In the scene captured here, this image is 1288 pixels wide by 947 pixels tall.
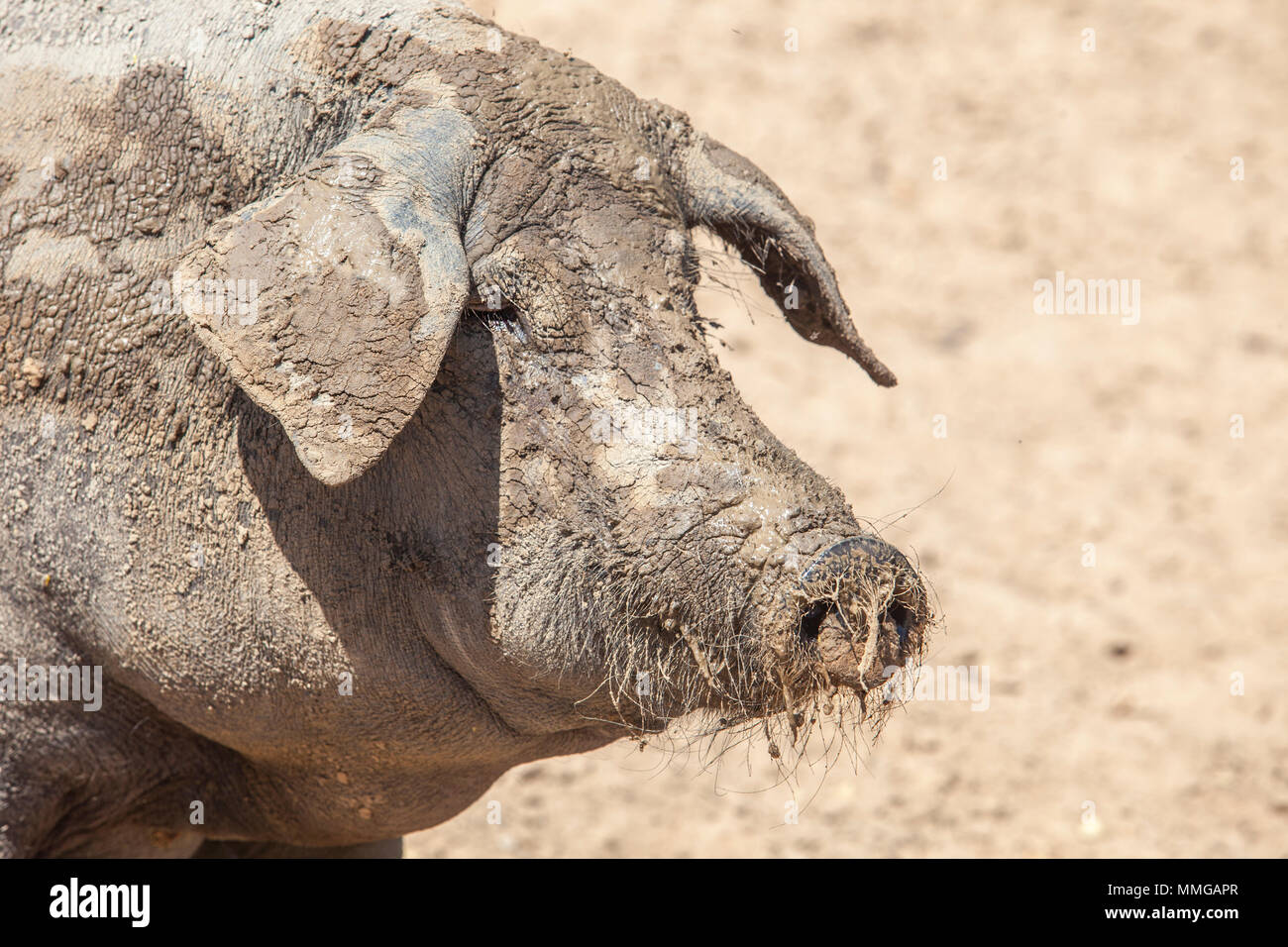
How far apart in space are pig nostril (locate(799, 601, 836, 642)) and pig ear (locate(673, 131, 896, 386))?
2.89ft

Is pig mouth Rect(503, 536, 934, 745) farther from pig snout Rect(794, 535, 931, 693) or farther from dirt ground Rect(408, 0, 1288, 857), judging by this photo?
dirt ground Rect(408, 0, 1288, 857)

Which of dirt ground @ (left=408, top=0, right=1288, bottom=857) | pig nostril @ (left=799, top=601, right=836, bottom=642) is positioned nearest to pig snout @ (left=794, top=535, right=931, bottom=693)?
pig nostril @ (left=799, top=601, right=836, bottom=642)

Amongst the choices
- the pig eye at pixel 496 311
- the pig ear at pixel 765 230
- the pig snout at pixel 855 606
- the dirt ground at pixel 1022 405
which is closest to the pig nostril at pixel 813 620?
the pig snout at pixel 855 606

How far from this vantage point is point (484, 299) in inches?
110

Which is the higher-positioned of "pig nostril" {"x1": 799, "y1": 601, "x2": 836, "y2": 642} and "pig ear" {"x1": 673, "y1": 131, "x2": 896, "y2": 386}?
"pig ear" {"x1": 673, "y1": 131, "x2": 896, "y2": 386}

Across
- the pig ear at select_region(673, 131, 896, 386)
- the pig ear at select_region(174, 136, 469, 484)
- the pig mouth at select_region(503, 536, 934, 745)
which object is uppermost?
the pig ear at select_region(673, 131, 896, 386)

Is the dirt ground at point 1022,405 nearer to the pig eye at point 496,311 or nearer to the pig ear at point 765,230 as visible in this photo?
the pig ear at point 765,230

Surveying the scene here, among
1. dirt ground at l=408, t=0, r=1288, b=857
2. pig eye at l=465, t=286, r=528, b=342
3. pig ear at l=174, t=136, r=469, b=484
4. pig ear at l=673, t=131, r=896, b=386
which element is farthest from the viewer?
dirt ground at l=408, t=0, r=1288, b=857

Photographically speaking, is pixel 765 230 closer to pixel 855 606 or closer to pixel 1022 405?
pixel 855 606

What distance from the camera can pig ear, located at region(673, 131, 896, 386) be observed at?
10.4 ft

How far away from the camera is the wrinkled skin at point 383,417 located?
2648 millimetres

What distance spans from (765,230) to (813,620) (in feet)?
3.21

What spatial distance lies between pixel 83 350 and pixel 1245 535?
6227 millimetres

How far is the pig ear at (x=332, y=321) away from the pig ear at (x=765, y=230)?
29.7 inches
